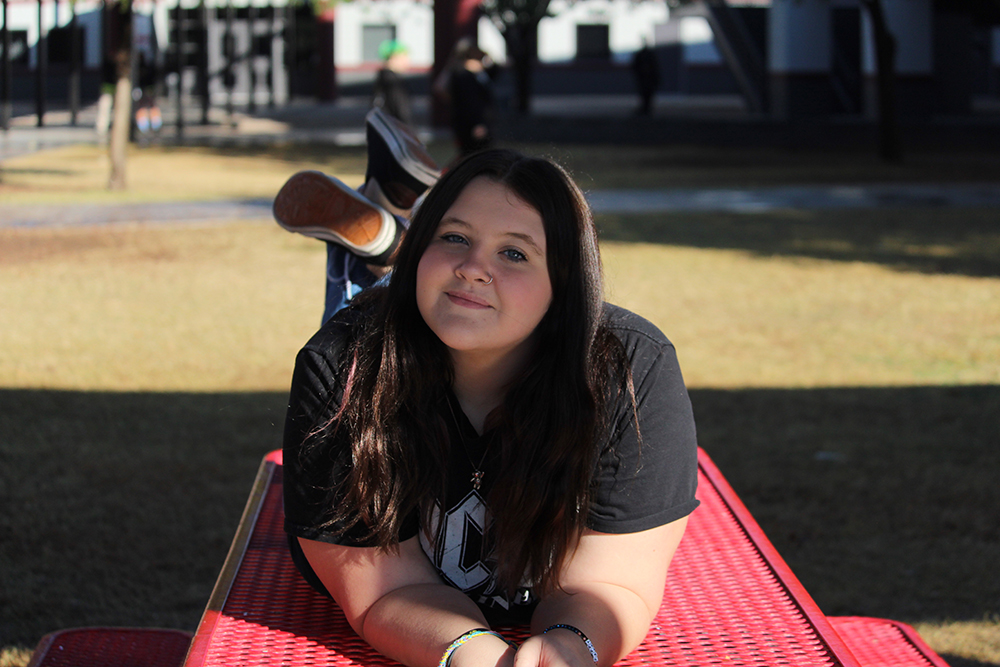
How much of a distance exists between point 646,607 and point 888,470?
107 inches

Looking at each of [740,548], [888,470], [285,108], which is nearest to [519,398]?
[740,548]

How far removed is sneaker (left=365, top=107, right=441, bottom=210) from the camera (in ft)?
9.37

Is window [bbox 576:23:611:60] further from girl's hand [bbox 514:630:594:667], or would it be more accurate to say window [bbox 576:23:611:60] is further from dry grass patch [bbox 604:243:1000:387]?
girl's hand [bbox 514:630:594:667]

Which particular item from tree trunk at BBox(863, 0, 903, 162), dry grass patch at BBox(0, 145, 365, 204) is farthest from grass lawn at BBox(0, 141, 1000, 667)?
tree trunk at BBox(863, 0, 903, 162)

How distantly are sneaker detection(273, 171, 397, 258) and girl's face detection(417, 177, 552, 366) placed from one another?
26.7 inches

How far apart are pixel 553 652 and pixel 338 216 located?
4.15 feet

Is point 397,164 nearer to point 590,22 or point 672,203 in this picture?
point 672,203

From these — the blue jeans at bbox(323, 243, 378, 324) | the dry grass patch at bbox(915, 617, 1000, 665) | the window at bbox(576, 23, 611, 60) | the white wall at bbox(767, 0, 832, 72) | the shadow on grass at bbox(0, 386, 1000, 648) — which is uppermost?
the window at bbox(576, 23, 611, 60)

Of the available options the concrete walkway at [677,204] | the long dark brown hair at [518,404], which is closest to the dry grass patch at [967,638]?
the long dark brown hair at [518,404]

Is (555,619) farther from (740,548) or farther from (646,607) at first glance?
(740,548)

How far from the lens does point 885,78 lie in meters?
15.3

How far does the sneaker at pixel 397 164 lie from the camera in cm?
286

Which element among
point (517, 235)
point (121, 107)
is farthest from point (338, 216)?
point (121, 107)

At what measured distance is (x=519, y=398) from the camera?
192cm
